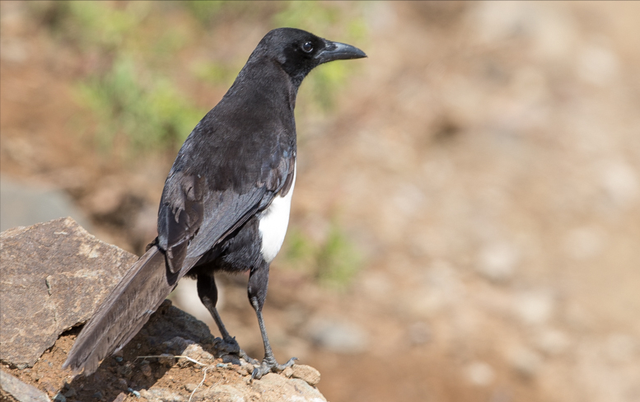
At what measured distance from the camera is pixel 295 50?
417 centimetres

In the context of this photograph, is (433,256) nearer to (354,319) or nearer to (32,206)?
(354,319)

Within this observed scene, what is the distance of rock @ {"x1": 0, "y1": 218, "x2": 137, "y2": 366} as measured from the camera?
293 cm

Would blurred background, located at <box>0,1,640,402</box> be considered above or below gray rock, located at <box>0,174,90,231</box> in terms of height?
above

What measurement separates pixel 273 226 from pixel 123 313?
976 millimetres

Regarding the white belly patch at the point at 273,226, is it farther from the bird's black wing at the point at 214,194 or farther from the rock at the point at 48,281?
the rock at the point at 48,281

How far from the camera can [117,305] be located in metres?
2.76

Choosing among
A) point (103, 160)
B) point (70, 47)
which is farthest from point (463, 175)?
point (70, 47)

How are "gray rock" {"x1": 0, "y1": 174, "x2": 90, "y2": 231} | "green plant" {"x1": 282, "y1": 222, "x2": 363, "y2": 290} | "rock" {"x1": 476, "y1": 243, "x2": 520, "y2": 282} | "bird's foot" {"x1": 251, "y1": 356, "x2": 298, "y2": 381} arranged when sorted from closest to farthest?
"bird's foot" {"x1": 251, "y1": 356, "x2": 298, "y2": 381}
"gray rock" {"x1": 0, "y1": 174, "x2": 90, "y2": 231}
"green plant" {"x1": 282, "y1": 222, "x2": 363, "y2": 290}
"rock" {"x1": 476, "y1": 243, "x2": 520, "y2": 282}

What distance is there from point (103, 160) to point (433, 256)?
13.1 feet

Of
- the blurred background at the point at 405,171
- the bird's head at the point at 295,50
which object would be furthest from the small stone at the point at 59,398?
the blurred background at the point at 405,171

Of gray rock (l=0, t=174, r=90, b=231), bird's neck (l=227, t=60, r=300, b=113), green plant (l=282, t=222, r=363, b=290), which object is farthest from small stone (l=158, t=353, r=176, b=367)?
green plant (l=282, t=222, r=363, b=290)

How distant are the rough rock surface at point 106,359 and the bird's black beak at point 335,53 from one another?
1693 millimetres

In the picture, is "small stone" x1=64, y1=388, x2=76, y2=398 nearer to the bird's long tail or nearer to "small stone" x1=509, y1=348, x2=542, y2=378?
the bird's long tail

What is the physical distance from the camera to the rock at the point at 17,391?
2.64 metres
